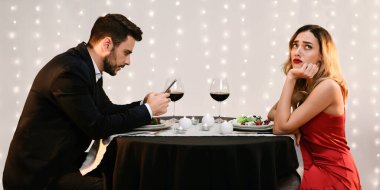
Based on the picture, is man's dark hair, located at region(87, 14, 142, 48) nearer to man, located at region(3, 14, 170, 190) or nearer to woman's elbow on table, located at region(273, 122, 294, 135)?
man, located at region(3, 14, 170, 190)

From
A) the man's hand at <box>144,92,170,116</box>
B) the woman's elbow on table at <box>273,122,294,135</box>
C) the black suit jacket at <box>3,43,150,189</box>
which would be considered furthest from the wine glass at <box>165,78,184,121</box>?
the woman's elbow on table at <box>273,122,294,135</box>

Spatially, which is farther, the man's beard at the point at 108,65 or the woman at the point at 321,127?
the man's beard at the point at 108,65

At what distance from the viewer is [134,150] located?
166cm

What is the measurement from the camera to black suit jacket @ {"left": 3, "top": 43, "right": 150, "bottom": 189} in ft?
5.83

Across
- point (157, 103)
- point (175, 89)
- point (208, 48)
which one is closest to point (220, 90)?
point (175, 89)

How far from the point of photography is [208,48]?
3770 millimetres

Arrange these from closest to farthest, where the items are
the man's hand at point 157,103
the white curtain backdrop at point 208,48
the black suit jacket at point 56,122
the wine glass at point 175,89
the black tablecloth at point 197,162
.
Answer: the black tablecloth at point 197,162, the black suit jacket at point 56,122, the man's hand at point 157,103, the wine glass at point 175,89, the white curtain backdrop at point 208,48

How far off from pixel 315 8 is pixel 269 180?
2.45m

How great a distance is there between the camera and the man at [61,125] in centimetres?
178

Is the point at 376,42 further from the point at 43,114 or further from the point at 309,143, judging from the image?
the point at 43,114

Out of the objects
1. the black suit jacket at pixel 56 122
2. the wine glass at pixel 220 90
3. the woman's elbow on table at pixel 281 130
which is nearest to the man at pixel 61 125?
the black suit jacket at pixel 56 122

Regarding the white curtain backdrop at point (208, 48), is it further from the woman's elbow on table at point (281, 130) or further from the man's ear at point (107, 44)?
the woman's elbow on table at point (281, 130)

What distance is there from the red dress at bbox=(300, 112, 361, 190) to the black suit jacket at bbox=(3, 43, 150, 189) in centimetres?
84

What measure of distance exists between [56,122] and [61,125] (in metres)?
0.03
